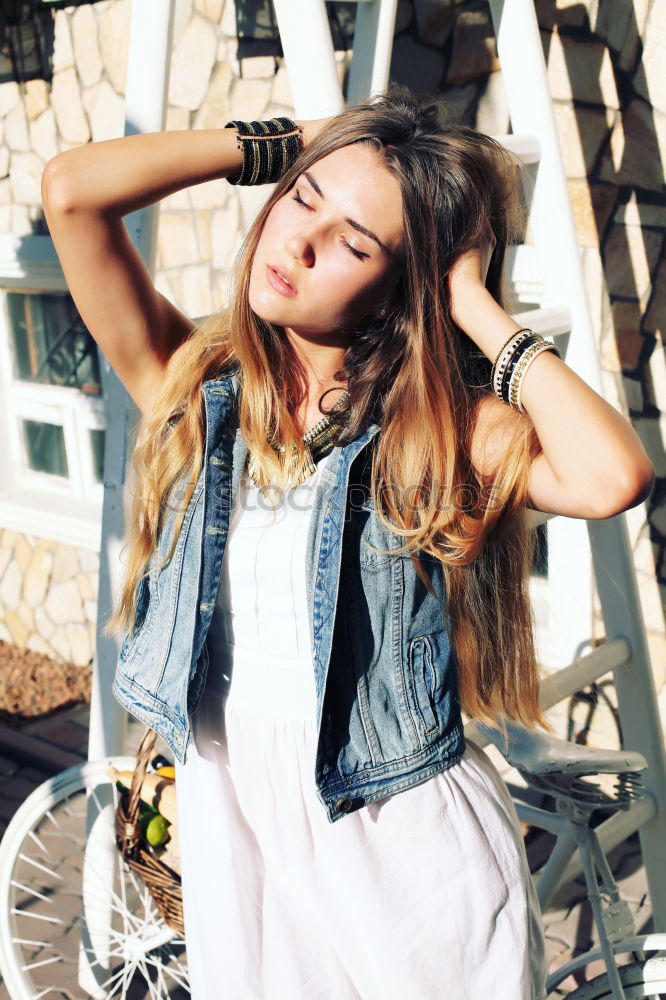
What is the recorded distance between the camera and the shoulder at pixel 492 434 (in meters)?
1.55

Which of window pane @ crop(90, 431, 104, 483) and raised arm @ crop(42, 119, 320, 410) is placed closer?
raised arm @ crop(42, 119, 320, 410)

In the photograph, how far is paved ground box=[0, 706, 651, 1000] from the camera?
2.96 m


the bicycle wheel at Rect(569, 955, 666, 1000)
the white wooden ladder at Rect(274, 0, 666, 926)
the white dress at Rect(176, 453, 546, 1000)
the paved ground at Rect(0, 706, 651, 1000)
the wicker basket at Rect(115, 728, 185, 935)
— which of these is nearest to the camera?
the white dress at Rect(176, 453, 546, 1000)

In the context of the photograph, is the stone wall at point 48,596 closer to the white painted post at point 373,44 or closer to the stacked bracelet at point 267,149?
the white painted post at point 373,44

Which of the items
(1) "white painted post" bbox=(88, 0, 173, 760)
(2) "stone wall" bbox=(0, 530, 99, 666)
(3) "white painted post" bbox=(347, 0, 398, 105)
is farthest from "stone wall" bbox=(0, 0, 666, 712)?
(2) "stone wall" bbox=(0, 530, 99, 666)

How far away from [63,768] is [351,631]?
2.71 metres

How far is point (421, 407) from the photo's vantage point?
154cm

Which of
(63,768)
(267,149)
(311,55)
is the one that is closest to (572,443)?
(267,149)

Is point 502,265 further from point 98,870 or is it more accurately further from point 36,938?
point 36,938

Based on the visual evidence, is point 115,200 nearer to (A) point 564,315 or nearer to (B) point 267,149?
(B) point 267,149

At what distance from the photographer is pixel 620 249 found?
2.98 m

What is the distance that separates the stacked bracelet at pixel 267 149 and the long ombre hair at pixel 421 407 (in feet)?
0.17

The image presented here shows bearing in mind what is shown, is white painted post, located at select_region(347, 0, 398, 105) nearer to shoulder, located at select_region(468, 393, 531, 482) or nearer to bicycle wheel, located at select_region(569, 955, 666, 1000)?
shoulder, located at select_region(468, 393, 531, 482)

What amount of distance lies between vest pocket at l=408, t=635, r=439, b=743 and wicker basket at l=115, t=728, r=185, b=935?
2.32 feet
